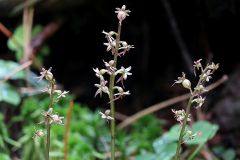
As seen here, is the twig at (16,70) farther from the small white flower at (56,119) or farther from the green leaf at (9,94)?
the small white flower at (56,119)

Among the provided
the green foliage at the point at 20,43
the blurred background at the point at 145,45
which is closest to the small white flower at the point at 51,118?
the blurred background at the point at 145,45

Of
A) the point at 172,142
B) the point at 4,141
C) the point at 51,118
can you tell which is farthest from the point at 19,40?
the point at 51,118

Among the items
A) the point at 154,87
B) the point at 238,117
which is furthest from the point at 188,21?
the point at 238,117

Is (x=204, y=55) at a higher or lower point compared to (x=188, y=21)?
lower

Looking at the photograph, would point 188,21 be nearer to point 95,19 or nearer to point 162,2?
point 162,2

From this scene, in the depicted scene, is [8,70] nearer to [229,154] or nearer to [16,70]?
[16,70]

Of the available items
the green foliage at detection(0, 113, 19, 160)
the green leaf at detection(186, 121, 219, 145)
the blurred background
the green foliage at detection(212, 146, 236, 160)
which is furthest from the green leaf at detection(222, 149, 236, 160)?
the green foliage at detection(0, 113, 19, 160)
